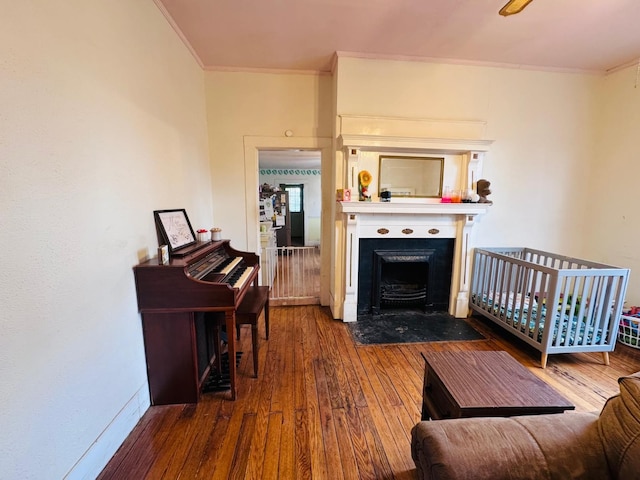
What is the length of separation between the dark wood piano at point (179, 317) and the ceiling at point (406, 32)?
195cm

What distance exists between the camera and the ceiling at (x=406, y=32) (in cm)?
207

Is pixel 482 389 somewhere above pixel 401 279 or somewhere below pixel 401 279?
above

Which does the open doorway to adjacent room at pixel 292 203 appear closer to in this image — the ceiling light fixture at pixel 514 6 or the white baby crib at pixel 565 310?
the white baby crib at pixel 565 310

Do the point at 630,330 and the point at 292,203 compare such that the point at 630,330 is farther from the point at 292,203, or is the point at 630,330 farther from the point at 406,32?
the point at 292,203

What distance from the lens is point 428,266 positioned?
3223 mm

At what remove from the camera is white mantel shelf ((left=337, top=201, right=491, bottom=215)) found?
2.86m

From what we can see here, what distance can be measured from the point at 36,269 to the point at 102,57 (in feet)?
3.64

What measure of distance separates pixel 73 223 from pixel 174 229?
869 millimetres

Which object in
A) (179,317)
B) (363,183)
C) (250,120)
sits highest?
(250,120)

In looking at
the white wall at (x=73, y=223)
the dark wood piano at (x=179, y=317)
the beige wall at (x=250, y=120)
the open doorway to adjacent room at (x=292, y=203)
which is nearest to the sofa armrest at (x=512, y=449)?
the dark wood piano at (x=179, y=317)

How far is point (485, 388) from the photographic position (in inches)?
48.8

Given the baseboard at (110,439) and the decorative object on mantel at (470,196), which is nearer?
the baseboard at (110,439)

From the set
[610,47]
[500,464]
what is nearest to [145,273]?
[500,464]

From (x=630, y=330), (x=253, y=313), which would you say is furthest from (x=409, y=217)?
(x=630, y=330)
